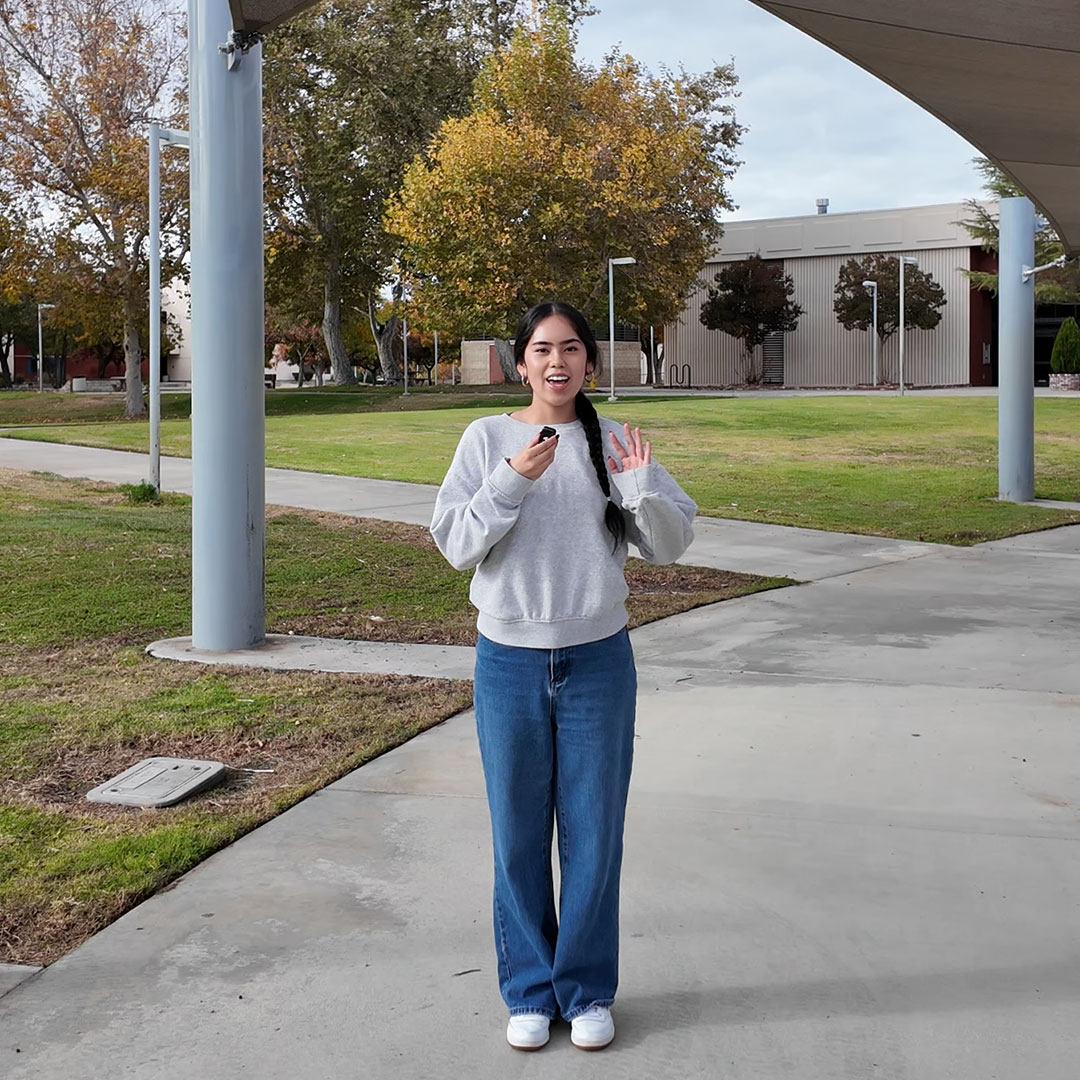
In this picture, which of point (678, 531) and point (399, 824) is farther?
point (399, 824)

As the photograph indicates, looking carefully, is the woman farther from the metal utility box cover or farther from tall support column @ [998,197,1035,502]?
tall support column @ [998,197,1035,502]

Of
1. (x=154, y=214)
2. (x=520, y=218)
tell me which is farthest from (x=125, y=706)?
(x=520, y=218)

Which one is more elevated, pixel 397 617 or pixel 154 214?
pixel 154 214

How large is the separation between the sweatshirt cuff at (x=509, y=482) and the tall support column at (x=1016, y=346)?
1420 cm

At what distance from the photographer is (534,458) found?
3.10m

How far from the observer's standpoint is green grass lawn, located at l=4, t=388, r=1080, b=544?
16.1m

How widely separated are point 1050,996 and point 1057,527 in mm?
12418

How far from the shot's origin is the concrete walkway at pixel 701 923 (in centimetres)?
329

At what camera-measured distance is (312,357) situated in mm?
92625

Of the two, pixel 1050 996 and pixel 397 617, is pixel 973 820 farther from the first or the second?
pixel 397 617

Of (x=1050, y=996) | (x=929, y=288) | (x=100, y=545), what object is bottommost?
(x=1050, y=996)

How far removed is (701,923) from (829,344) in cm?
5934

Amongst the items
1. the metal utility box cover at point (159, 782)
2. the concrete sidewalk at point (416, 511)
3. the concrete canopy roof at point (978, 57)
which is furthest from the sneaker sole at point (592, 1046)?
the concrete sidewalk at point (416, 511)

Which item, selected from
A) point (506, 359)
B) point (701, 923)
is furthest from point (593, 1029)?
point (506, 359)
